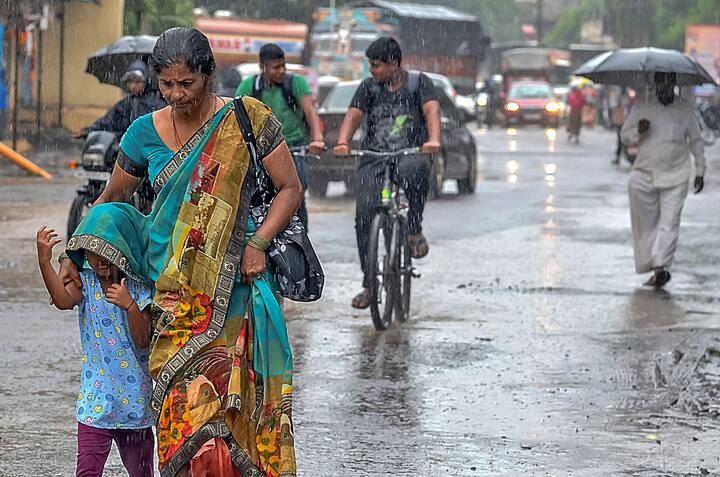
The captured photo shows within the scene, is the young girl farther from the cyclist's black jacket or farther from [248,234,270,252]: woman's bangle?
the cyclist's black jacket

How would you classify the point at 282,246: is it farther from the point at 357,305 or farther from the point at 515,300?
the point at 515,300

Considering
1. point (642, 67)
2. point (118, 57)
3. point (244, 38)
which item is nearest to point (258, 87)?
point (642, 67)

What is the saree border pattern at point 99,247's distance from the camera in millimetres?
4297

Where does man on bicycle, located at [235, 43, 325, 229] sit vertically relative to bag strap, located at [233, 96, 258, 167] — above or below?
below

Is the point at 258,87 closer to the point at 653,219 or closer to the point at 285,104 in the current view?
the point at 285,104

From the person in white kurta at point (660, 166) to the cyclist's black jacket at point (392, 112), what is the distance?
8.87 ft

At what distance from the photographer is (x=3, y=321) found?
30.7 ft

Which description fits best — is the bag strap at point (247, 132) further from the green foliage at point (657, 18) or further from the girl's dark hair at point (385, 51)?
the green foliage at point (657, 18)

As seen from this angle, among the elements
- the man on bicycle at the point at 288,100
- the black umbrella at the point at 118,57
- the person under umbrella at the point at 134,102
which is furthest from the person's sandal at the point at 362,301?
the black umbrella at the point at 118,57

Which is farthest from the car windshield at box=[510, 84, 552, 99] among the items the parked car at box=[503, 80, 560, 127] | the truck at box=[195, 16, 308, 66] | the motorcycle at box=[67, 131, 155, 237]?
the motorcycle at box=[67, 131, 155, 237]

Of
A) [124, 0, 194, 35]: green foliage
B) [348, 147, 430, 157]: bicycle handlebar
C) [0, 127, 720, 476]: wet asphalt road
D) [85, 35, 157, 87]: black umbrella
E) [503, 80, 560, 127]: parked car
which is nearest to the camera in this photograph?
[0, 127, 720, 476]: wet asphalt road

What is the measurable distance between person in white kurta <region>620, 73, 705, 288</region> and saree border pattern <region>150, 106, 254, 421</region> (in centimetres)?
751

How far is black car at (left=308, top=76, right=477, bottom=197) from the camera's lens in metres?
18.9

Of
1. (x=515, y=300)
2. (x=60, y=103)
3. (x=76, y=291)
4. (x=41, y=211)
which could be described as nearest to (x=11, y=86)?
(x=60, y=103)
